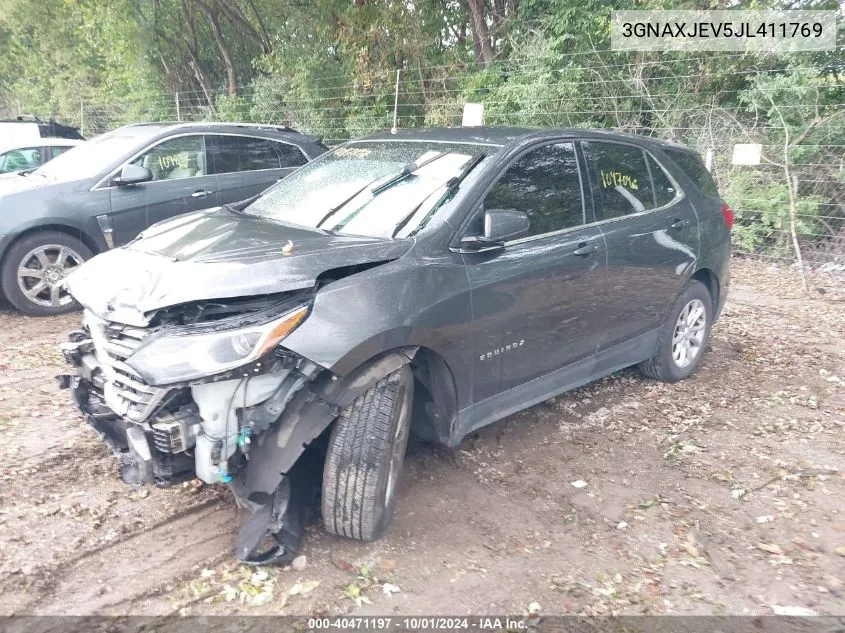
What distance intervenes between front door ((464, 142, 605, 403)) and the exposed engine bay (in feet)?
2.19

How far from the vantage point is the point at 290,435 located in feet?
9.45

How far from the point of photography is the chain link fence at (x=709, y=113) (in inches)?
345

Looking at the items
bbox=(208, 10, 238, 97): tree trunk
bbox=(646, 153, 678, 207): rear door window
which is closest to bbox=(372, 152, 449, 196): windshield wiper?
bbox=(646, 153, 678, 207): rear door window

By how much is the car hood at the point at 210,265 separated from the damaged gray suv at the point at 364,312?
0.04 feet

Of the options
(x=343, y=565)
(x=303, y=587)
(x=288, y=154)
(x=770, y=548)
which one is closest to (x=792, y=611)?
(x=770, y=548)

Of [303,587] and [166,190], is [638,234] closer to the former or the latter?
[303,587]

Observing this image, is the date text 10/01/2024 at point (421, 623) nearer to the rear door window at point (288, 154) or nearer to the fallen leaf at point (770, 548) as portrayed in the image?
the fallen leaf at point (770, 548)

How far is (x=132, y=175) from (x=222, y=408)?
183 inches

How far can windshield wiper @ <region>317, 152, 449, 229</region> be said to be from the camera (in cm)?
384

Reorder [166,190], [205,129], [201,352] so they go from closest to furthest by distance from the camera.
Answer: [201,352] → [166,190] → [205,129]

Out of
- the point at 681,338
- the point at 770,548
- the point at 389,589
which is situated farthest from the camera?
the point at 681,338

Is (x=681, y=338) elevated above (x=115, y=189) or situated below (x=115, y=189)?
below

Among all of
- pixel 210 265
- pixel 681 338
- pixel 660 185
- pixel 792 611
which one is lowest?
pixel 792 611

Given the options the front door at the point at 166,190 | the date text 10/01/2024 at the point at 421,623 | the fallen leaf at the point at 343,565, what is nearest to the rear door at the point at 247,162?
the front door at the point at 166,190
